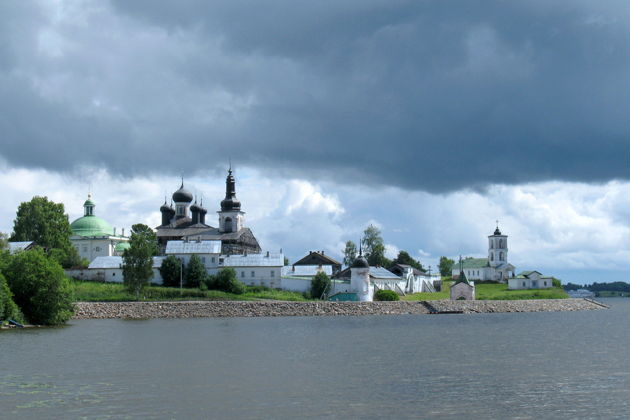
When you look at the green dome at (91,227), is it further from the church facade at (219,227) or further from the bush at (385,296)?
the bush at (385,296)

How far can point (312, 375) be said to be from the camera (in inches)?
1115

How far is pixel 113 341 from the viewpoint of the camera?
138ft

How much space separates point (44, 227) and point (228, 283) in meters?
26.3

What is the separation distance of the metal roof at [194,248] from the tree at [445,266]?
77.9 metres

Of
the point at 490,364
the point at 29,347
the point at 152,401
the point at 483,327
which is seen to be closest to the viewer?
the point at 152,401

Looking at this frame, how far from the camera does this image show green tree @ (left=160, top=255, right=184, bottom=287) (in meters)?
88.4

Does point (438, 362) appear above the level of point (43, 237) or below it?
below

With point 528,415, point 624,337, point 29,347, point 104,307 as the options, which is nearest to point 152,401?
point 528,415

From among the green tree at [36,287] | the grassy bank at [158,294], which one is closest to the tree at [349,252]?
the grassy bank at [158,294]

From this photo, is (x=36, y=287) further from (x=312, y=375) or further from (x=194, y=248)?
(x=194, y=248)

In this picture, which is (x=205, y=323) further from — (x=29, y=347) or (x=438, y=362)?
(x=438, y=362)

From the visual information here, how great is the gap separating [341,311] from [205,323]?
58.7 feet

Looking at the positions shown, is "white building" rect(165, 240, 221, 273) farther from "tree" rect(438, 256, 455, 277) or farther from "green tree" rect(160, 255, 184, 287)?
"tree" rect(438, 256, 455, 277)

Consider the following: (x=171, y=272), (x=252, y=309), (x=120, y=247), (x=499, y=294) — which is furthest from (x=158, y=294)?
(x=499, y=294)
